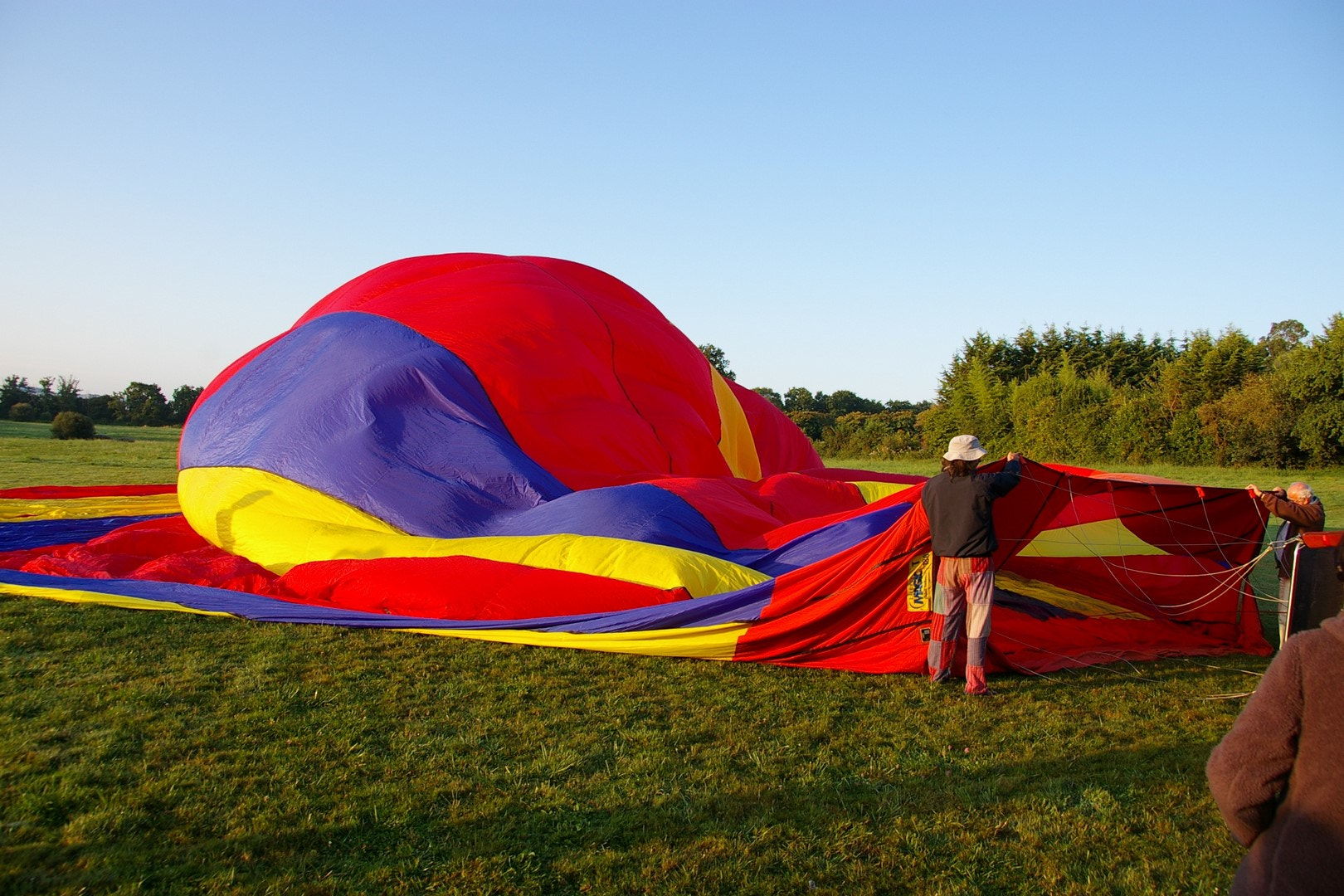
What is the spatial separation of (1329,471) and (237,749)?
20594 millimetres

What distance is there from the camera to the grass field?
2820 millimetres

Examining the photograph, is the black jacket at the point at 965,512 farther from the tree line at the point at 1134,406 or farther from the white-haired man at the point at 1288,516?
the tree line at the point at 1134,406

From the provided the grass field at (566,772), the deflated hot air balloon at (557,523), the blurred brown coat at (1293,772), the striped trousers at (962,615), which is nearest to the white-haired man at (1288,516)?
the deflated hot air balloon at (557,523)

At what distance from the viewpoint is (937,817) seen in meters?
3.22

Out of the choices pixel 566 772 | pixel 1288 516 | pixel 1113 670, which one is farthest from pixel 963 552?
pixel 566 772

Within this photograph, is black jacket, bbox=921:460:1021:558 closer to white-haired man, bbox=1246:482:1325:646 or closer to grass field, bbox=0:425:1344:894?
grass field, bbox=0:425:1344:894

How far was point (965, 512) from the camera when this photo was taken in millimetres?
4602

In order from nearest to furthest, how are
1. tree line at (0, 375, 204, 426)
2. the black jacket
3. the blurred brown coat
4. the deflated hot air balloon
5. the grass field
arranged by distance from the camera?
the blurred brown coat, the grass field, the black jacket, the deflated hot air balloon, tree line at (0, 375, 204, 426)

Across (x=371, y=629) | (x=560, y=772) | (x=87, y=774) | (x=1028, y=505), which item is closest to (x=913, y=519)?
(x=1028, y=505)

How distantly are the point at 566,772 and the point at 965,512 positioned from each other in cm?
226

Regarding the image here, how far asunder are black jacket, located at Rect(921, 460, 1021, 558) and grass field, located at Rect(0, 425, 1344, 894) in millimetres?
700

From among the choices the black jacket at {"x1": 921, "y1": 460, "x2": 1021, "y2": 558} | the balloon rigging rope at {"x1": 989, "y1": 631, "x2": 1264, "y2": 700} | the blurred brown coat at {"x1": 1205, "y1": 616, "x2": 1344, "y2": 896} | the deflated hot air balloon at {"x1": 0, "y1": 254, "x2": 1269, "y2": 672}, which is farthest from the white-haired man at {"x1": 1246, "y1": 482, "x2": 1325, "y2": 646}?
the blurred brown coat at {"x1": 1205, "y1": 616, "x2": 1344, "y2": 896}

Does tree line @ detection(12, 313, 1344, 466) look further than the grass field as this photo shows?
Yes

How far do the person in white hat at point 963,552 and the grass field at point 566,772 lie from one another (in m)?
0.22
